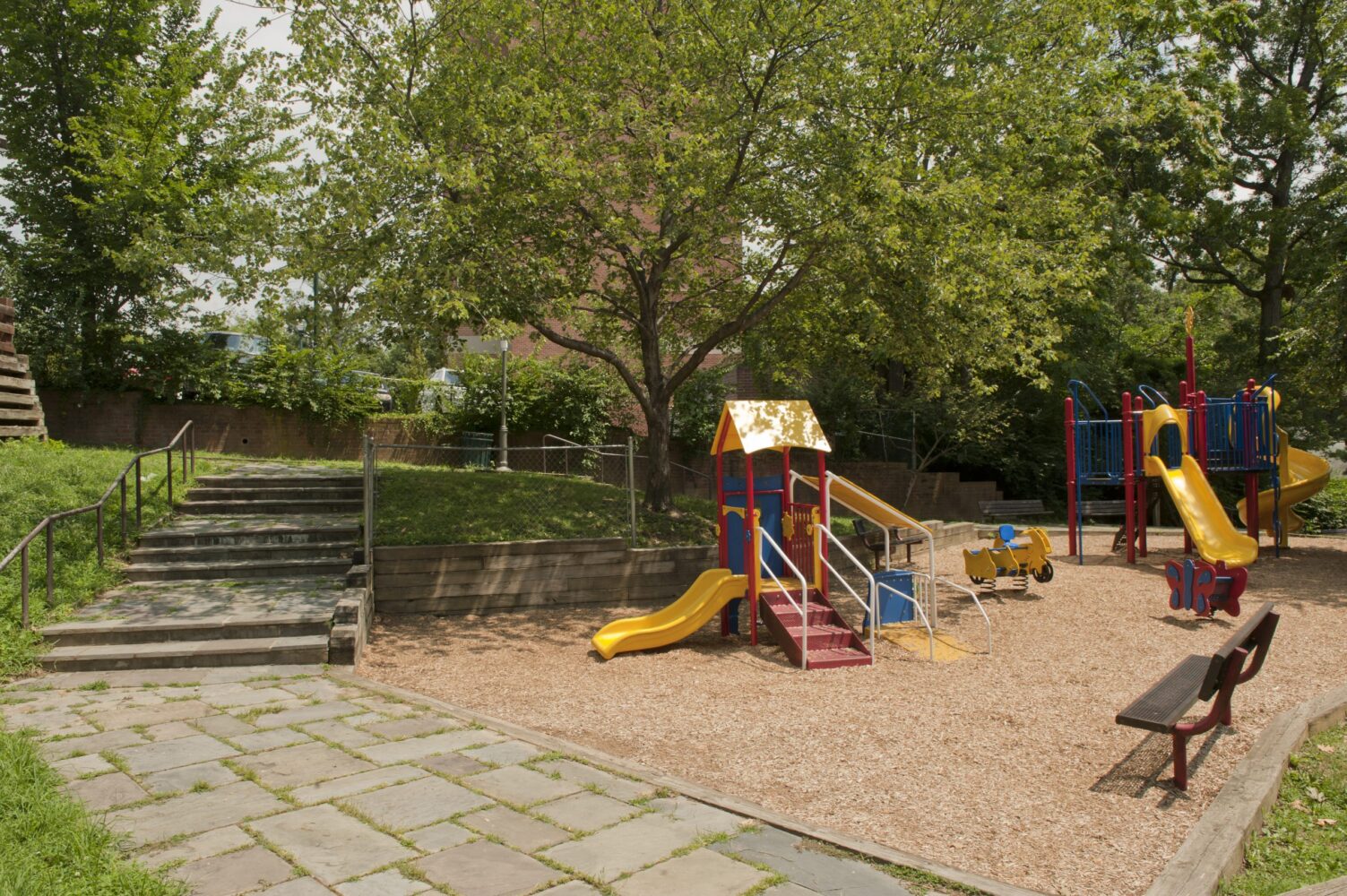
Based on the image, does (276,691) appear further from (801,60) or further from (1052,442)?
(1052,442)

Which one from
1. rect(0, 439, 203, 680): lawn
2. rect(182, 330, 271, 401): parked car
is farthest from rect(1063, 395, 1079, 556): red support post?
rect(182, 330, 271, 401): parked car

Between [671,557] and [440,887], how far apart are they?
8.38 m

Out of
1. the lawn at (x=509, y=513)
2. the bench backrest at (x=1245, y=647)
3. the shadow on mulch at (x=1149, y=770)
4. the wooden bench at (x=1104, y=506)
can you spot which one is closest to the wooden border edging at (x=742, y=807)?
the shadow on mulch at (x=1149, y=770)

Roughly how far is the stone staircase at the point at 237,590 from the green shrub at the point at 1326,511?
20254 millimetres

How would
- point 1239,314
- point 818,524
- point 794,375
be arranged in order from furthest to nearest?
point 1239,314 < point 794,375 < point 818,524

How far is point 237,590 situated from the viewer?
32.9ft

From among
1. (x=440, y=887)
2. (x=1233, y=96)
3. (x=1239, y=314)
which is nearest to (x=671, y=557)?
(x=440, y=887)

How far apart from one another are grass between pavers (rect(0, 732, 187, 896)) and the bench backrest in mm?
5160

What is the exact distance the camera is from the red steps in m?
8.81

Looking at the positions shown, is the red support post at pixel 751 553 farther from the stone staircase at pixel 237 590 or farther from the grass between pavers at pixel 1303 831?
the grass between pavers at pixel 1303 831

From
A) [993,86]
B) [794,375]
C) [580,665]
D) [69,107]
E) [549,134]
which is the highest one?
[69,107]

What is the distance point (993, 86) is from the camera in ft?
37.9

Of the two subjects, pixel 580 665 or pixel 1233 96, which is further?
pixel 1233 96

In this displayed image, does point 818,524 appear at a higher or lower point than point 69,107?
lower
